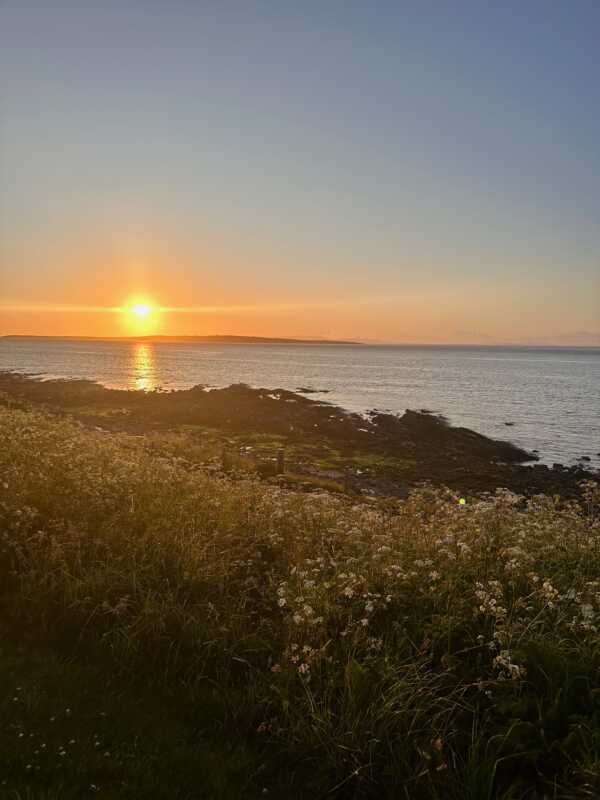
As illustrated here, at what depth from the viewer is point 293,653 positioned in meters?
5.99

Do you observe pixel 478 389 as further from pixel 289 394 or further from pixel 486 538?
pixel 486 538

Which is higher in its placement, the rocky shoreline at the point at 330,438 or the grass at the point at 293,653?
the grass at the point at 293,653

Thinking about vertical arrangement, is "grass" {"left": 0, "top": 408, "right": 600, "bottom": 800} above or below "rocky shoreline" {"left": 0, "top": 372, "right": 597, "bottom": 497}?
above

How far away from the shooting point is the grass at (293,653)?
4.70 meters

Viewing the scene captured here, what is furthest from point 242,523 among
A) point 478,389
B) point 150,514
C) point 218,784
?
point 478,389

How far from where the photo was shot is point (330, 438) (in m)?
41.0

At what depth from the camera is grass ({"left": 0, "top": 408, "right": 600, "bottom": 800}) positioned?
185 inches

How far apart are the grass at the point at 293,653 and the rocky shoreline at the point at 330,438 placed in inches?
693

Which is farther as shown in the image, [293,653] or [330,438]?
[330,438]

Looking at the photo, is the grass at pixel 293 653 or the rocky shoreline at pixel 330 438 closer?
the grass at pixel 293 653

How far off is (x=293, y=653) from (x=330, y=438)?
115 ft

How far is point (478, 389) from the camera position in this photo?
90500mm

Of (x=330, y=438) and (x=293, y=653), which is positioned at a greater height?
(x=293, y=653)

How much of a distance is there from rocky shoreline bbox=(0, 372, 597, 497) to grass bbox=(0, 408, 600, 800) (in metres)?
17.6
